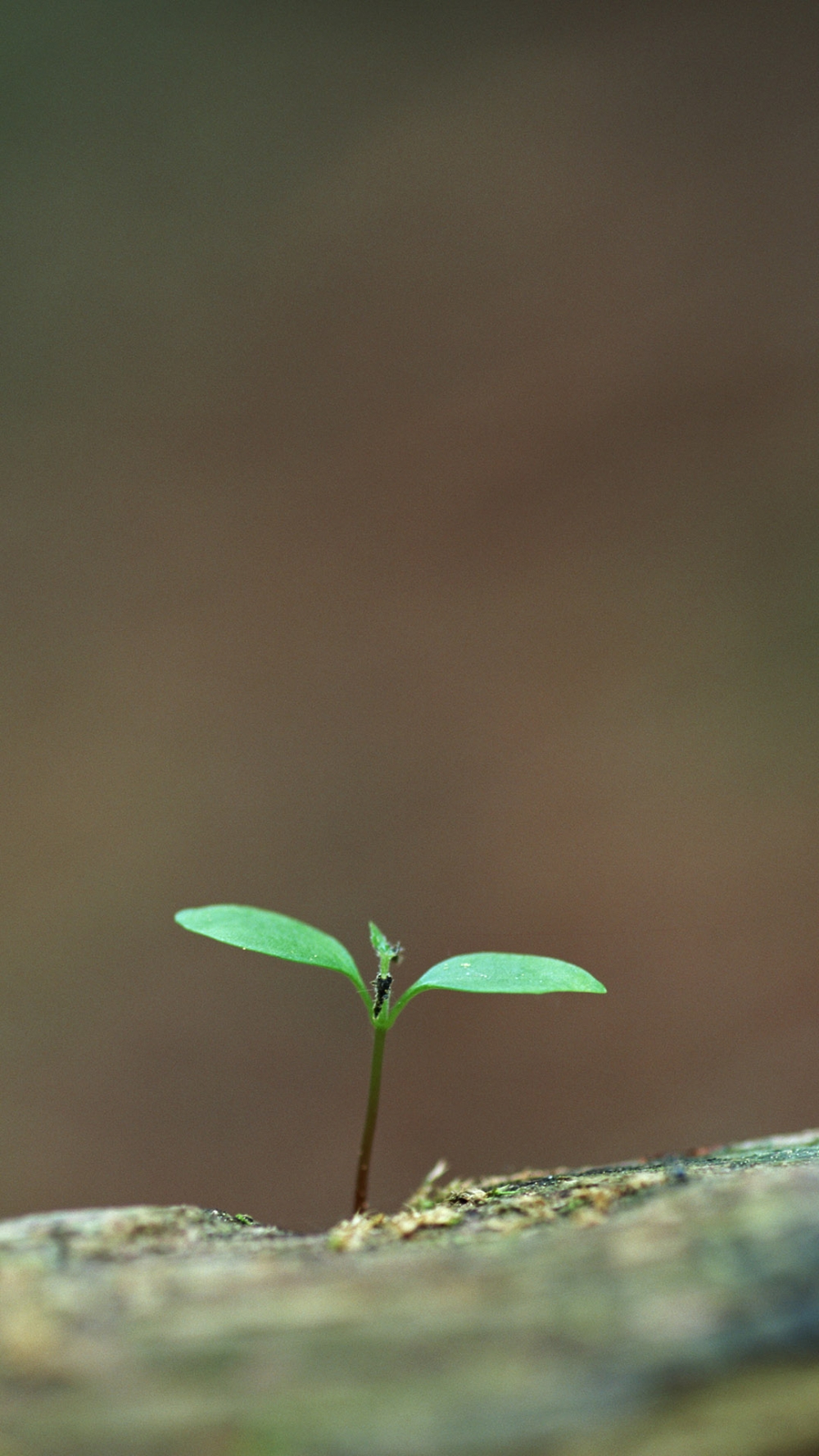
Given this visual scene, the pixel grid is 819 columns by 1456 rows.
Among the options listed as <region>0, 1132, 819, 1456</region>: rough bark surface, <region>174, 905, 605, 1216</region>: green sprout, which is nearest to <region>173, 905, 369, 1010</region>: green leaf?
<region>174, 905, 605, 1216</region>: green sprout

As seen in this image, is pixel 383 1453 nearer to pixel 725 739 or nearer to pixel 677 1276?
pixel 677 1276

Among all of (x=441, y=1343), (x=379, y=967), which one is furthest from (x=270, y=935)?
(x=441, y=1343)

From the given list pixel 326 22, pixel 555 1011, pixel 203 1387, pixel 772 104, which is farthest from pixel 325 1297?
pixel 326 22

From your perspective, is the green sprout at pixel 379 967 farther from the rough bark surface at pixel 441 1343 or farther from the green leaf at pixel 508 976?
the rough bark surface at pixel 441 1343

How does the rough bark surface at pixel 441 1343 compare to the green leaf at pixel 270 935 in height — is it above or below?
below

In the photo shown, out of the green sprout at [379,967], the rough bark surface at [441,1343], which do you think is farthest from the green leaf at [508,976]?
the rough bark surface at [441,1343]

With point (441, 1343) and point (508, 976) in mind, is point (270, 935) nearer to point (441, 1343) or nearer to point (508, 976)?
point (508, 976)

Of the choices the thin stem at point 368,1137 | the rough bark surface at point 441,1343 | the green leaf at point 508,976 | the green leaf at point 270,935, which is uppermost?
the green leaf at point 270,935
